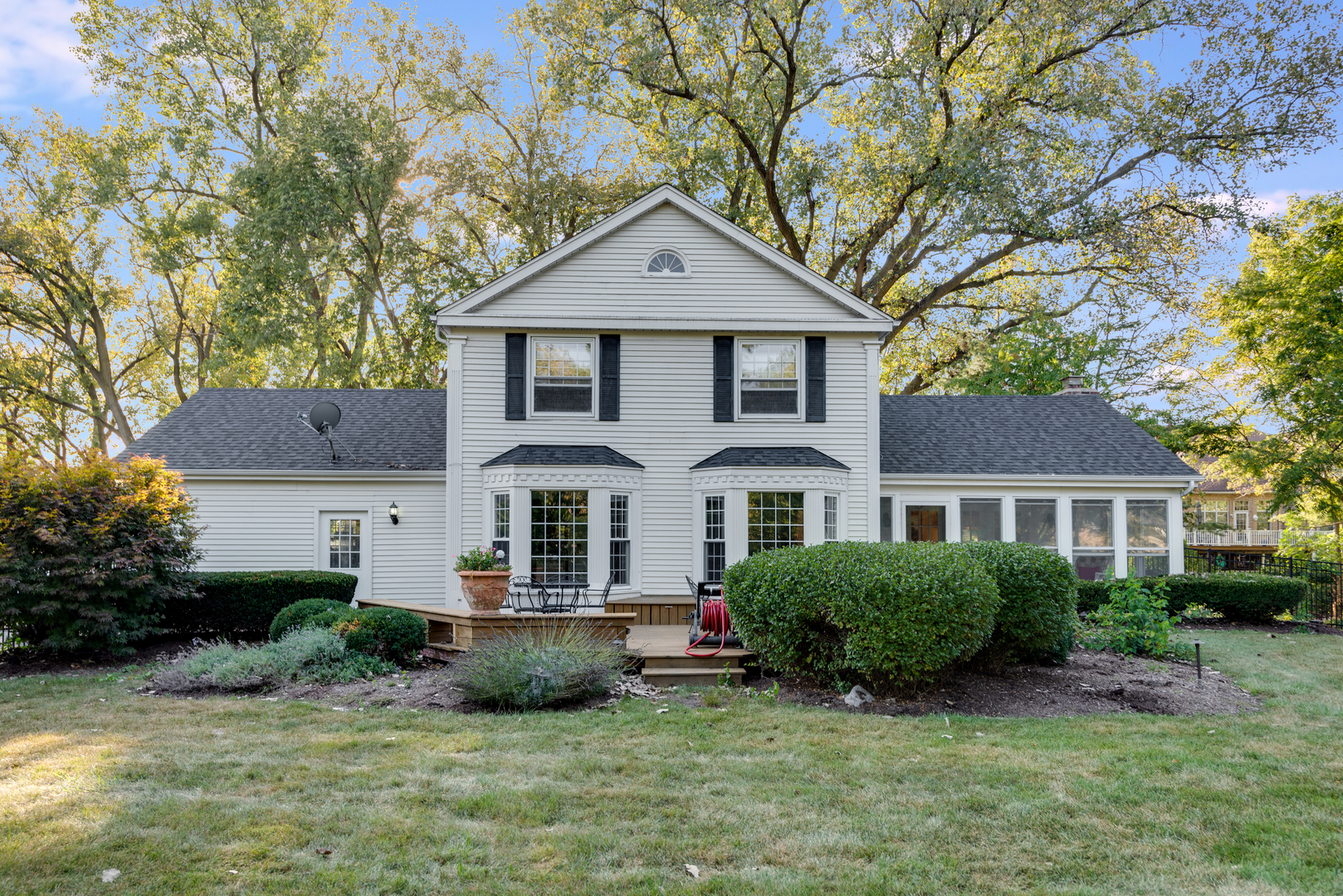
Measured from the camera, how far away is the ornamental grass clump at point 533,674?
24.8 feet

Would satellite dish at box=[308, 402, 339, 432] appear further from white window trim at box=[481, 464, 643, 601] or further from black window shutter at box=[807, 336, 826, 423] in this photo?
black window shutter at box=[807, 336, 826, 423]

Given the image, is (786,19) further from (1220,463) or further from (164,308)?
(164,308)

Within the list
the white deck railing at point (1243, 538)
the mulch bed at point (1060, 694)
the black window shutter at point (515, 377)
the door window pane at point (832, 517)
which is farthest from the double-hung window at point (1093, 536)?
the white deck railing at point (1243, 538)

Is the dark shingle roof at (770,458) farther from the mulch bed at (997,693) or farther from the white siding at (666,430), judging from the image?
the mulch bed at (997,693)

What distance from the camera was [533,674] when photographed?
7605mm

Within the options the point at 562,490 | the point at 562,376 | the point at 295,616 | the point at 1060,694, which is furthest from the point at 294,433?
the point at 1060,694

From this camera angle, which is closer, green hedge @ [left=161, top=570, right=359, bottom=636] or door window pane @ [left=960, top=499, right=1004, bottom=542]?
green hedge @ [left=161, top=570, right=359, bottom=636]

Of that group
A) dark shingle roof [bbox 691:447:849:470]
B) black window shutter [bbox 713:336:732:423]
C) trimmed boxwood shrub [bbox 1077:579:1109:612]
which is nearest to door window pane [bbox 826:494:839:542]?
dark shingle roof [bbox 691:447:849:470]

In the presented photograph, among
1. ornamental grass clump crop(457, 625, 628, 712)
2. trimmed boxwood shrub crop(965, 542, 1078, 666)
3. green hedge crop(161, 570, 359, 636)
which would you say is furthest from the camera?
green hedge crop(161, 570, 359, 636)

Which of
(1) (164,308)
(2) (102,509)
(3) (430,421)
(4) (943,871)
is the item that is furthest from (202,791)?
(1) (164,308)

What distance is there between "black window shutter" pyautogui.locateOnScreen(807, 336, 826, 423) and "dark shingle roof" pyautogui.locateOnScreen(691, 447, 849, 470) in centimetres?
62

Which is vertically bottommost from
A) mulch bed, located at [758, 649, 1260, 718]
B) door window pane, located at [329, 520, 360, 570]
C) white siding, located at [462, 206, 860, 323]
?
mulch bed, located at [758, 649, 1260, 718]

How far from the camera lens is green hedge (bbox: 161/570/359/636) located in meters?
12.1

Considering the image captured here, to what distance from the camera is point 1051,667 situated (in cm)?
929
